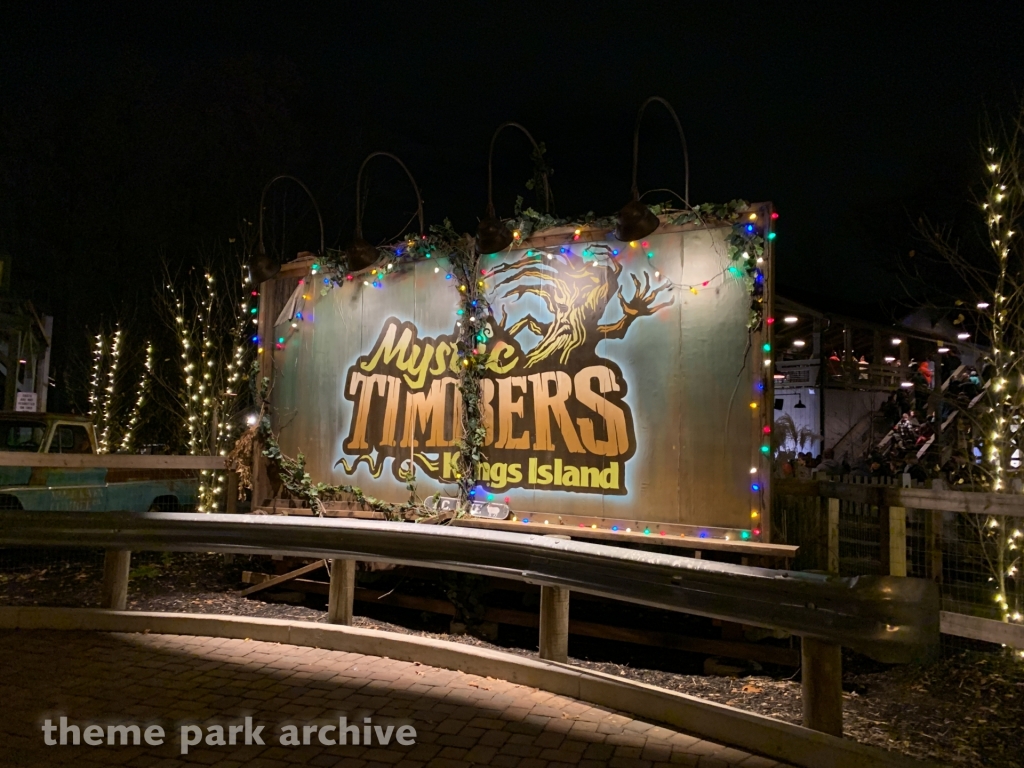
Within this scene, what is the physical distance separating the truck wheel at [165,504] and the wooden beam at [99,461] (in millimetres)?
4650

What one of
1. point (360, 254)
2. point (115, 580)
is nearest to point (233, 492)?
point (115, 580)

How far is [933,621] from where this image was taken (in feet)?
11.5

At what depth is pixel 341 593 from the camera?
19.4ft

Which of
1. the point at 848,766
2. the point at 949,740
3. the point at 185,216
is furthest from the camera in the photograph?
the point at 185,216

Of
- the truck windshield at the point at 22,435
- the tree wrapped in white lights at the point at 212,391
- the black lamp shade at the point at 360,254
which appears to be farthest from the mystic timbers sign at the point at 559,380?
the truck windshield at the point at 22,435

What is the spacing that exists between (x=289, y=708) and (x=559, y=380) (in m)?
3.58

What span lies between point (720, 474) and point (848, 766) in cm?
258

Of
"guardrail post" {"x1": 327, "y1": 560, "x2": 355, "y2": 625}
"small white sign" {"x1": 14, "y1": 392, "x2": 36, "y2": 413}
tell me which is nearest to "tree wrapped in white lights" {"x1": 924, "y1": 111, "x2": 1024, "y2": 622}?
"guardrail post" {"x1": 327, "y1": 560, "x2": 355, "y2": 625}

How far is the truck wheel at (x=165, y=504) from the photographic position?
12461 millimetres

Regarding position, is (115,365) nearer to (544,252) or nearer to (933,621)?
(544,252)

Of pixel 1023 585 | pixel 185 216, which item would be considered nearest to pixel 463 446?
pixel 1023 585

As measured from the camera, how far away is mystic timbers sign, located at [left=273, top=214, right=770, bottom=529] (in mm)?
5867

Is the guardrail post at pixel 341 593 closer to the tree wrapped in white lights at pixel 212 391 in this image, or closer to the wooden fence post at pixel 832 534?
the wooden fence post at pixel 832 534

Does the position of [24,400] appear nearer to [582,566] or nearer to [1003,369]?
[582,566]
